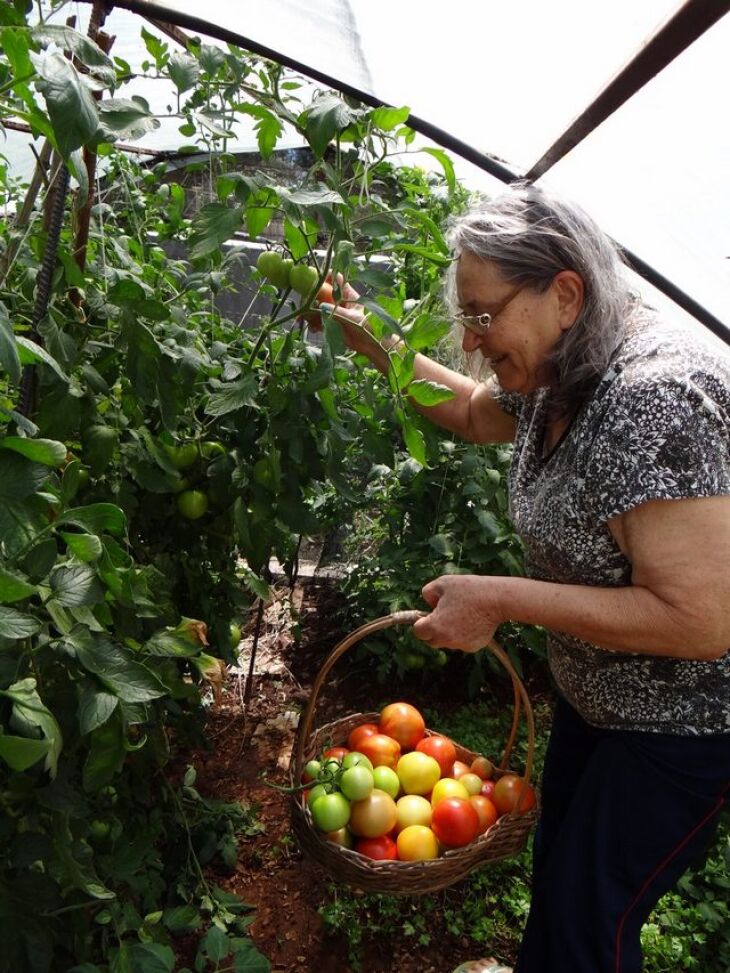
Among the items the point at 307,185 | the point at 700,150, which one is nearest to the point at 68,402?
the point at 307,185

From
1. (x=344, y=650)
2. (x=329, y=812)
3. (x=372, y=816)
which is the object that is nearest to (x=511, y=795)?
(x=372, y=816)

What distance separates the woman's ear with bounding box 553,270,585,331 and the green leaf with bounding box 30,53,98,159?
85 cm

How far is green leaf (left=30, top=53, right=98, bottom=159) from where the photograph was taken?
66 centimetres

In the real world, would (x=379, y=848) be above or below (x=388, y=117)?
below

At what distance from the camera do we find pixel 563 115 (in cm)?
147

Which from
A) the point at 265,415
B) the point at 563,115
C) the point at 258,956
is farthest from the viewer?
the point at 265,415

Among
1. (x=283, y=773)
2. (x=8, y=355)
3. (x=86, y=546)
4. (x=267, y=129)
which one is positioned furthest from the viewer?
(x=283, y=773)

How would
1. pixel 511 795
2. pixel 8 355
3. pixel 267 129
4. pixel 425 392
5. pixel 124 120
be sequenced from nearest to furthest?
pixel 8 355 → pixel 124 120 → pixel 267 129 → pixel 425 392 → pixel 511 795

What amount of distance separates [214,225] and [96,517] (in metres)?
0.52

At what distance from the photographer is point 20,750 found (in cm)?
63

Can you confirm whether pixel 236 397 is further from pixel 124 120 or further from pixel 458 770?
pixel 458 770

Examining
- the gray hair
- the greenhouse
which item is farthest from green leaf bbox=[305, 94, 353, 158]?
the gray hair

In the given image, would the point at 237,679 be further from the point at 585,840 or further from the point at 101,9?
the point at 101,9

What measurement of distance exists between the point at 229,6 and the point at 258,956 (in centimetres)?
148
